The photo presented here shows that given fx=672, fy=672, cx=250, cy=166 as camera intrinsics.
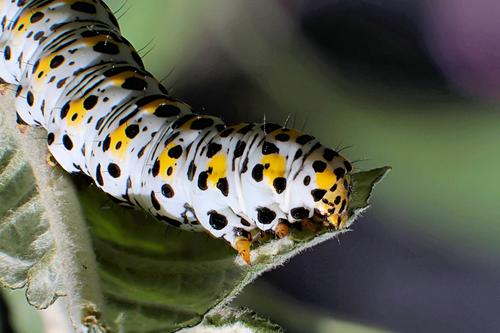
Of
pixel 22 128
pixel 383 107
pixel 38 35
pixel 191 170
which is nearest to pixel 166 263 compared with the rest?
pixel 191 170

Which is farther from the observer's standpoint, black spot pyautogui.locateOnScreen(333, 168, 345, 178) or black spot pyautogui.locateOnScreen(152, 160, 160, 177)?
black spot pyautogui.locateOnScreen(152, 160, 160, 177)

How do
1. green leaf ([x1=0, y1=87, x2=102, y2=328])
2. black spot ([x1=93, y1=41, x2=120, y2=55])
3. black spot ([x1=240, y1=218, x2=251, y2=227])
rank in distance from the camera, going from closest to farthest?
green leaf ([x1=0, y1=87, x2=102, y2=328])
black spot ([x1=240, y1=218, x2=251, y2=227])
black spot ([x1=93, y1=41, x2=120, y2=55])

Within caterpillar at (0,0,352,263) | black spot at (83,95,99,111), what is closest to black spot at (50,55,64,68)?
caterpillar at (0,0,352,263)

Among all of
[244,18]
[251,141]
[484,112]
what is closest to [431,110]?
[484,112]

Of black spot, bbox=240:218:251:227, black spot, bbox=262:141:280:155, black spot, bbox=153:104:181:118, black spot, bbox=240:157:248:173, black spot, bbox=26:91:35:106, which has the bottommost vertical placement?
black spot, bbox=26:91:35:106

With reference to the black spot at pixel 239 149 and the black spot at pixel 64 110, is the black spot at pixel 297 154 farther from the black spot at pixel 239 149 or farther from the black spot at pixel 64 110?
the black spot at pixel 64 110

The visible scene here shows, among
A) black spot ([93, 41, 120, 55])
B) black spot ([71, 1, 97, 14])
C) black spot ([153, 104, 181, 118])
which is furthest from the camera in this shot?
black spot ([71, 1, 97, 14])

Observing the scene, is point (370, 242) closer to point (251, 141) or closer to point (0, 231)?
point (251, 141)

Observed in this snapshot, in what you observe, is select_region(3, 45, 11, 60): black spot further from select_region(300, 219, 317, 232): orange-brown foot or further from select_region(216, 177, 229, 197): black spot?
select_region(300, 219, 317, 232): orange-brown foot
